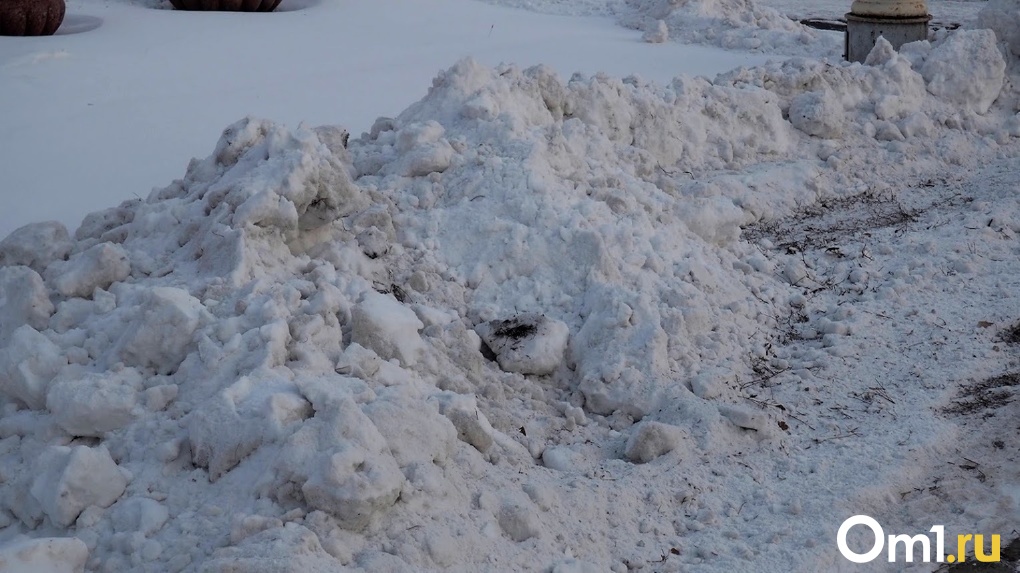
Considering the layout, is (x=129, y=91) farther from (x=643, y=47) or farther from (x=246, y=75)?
(x=643, y=47)

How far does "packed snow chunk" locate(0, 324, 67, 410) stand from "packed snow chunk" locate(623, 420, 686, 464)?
1734 mm

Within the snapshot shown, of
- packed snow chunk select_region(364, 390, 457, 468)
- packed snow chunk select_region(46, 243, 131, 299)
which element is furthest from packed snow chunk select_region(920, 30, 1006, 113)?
packed snow chunk select_region(46, 243, 131, 299)

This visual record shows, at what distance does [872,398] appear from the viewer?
12.3ft

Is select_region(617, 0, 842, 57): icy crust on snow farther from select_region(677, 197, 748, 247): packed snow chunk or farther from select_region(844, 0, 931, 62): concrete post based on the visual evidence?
select_region(677, 197, 748, 247): packed snow chunk

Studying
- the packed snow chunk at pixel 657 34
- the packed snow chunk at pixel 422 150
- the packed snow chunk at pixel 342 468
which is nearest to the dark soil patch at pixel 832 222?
the packed snow chunk at pixel 422 150

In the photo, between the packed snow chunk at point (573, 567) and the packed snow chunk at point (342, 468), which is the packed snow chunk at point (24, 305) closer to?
the packed snow chunk at point (342, 468)

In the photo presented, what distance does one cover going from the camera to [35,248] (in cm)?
387

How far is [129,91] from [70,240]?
124 inches

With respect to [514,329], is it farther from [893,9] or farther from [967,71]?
[893,9]

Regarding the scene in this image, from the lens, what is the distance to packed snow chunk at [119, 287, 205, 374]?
313 centimetres

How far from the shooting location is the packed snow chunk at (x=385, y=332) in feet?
11.0

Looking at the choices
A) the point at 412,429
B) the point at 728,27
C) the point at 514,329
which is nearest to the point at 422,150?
the point at 514,329

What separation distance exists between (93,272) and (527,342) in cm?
146

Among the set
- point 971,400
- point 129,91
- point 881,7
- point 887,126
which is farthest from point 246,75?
point 971,400
